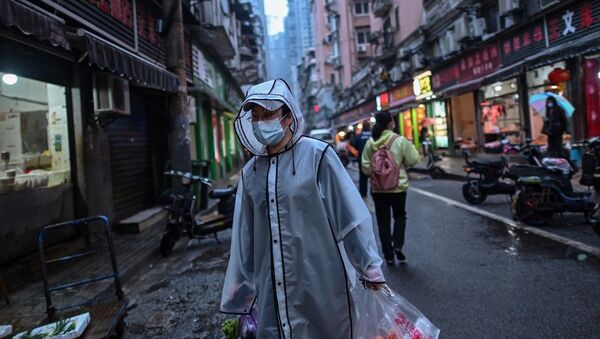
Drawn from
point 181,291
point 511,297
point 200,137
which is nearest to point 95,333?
point 181,291

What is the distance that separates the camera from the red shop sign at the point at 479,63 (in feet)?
53.5

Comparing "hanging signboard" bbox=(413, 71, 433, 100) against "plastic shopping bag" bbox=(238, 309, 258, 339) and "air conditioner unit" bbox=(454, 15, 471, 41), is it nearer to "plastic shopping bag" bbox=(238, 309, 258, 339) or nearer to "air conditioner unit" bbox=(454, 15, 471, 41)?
Answer: "air conditioner unit" bbox=(454, 15, 471, 41)

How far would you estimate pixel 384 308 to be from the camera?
210cm

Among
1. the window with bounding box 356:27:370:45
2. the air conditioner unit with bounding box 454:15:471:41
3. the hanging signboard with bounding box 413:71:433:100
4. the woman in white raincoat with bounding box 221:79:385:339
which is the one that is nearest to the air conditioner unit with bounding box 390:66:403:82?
the hanging signboard with bounding box 413:71:433:100

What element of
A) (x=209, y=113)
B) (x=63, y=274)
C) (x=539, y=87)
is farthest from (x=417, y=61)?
(x=63, y=274)

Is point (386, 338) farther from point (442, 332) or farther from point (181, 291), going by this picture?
point (181, 291)

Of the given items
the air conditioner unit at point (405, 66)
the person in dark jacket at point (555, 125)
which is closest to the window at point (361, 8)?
the air conditioner unit at point (405, 66)

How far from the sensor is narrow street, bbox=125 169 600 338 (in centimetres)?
361

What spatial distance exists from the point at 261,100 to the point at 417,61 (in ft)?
82.5

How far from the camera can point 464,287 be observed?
14.6 feet

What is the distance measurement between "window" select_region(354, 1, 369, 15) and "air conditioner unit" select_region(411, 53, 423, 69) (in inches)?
1117

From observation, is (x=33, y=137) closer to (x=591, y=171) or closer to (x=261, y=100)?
(x=261, y=100)

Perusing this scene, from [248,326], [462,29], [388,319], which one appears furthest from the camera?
[462,29]

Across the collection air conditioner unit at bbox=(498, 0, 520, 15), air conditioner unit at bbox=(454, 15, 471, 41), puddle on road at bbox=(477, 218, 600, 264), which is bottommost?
puddle on road at bbox=(477, 218, 600, 264)
